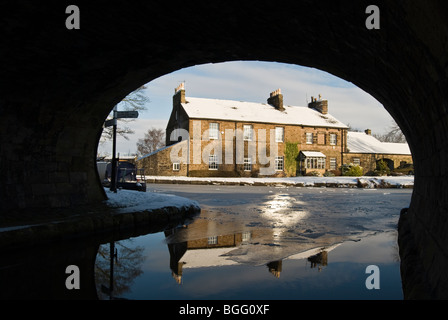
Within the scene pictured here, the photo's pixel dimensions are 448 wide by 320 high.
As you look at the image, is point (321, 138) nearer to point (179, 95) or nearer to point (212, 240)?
point (179, 95)

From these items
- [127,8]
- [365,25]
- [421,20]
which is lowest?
[421,20]

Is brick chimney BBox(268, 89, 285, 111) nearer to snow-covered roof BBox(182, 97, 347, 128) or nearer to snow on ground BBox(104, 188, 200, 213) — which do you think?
snow-covered roof BBox(182, 97, 347, 128)

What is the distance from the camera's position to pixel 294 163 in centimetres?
3800

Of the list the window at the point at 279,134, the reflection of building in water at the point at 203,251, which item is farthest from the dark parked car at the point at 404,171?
the reflection of building in water at the point at 203,251

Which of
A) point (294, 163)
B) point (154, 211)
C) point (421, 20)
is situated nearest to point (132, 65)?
point (154, 211)

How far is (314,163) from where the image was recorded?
1508 inches

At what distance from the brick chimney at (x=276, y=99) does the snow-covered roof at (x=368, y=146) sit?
10334mm

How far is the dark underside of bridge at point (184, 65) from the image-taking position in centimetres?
311

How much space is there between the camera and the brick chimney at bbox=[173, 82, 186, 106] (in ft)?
120

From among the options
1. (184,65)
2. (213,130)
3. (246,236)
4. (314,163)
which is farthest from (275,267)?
(314,163)

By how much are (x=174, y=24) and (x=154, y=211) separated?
4.80 m

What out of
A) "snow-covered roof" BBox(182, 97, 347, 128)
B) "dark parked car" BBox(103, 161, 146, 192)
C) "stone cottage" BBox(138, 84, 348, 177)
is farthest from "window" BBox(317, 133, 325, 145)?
"dark parked car" BBox(103, 161, 146, 192)
